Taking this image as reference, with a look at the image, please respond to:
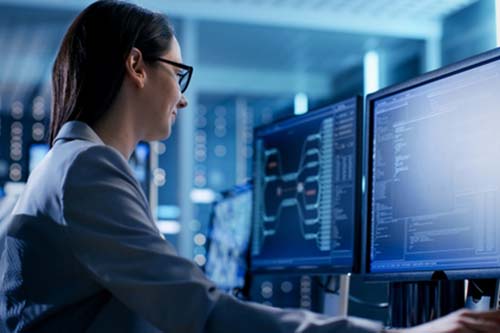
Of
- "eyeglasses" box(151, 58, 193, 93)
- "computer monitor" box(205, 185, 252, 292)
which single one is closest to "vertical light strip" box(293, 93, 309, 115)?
"computer monitor" box(205, 185, 252, 292)

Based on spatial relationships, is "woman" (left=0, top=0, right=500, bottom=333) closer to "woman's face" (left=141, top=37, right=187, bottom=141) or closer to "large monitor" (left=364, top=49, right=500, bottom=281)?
"woman's face" (left=141, top=37, right=187, bottom=141)

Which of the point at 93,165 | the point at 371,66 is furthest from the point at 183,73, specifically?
the point at 371,66

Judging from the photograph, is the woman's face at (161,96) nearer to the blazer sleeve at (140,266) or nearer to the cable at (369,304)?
the blazer sleeve at (140,266)

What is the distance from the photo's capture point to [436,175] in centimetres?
144

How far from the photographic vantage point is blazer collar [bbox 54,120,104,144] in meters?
1.32

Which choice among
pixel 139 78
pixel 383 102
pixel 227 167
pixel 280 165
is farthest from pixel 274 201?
pixel 227 167

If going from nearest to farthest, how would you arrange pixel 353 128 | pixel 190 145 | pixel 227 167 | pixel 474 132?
pixel 474 132 < pixel 353 128 < pixel 190 145 < pixel 227 167

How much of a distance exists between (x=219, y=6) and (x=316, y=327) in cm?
369

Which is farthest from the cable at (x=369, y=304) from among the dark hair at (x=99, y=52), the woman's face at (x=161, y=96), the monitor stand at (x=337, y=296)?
the dark hair at (x=99, y=52)

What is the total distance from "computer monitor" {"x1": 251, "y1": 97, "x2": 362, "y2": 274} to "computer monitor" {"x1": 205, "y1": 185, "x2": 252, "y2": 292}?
210 millimetres

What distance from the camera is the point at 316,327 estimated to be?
3.44 ft

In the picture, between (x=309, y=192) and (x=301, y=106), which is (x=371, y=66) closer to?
(x=301, y=106)

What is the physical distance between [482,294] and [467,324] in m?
0.37

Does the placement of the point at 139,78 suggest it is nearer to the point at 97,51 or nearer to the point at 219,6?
the point at 97,51
